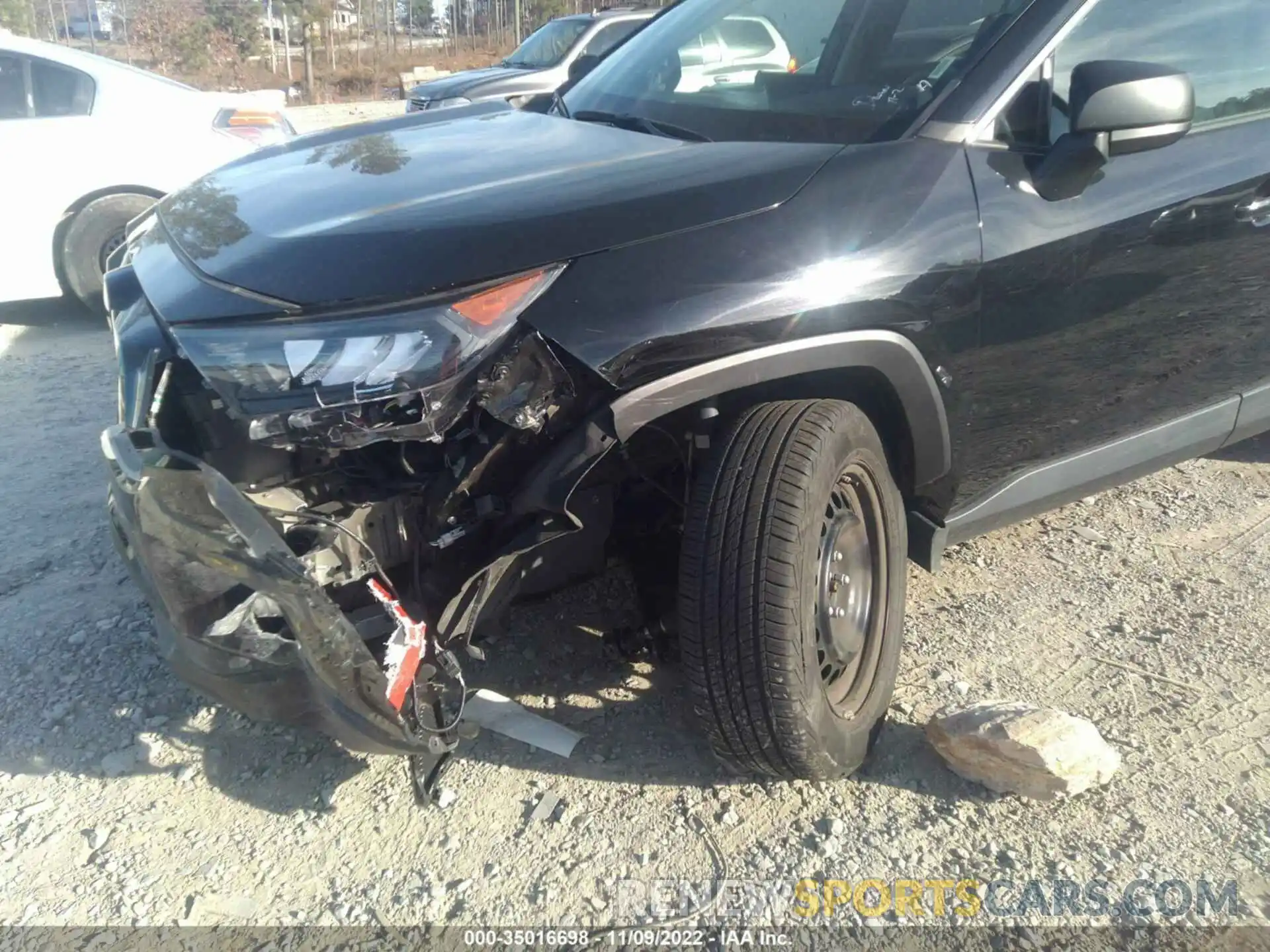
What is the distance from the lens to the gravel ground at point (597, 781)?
2.20m

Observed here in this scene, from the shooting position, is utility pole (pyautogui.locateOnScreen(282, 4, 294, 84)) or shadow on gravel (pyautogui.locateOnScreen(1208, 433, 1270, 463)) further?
utility pole (pyautogui.locateOnScreen(282, 4, 294, 84))

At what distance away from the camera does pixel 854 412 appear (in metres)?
2.31

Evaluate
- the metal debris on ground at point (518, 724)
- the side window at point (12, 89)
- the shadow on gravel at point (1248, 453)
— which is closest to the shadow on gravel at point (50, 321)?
the side window at point (12, 89)

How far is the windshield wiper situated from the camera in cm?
271

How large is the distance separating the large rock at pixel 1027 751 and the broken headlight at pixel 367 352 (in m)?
1.43

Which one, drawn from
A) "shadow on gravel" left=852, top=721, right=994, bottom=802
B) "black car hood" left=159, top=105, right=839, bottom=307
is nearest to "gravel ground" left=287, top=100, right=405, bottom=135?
"black car hood" left=159, top=105, right=839, bottom=307

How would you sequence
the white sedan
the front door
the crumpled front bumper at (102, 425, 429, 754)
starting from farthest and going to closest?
the white sedan
the front door
the crumpled front bumper at (102, 425, 429, 754)

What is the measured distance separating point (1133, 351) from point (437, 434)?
188cm

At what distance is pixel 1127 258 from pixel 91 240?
17.6ft

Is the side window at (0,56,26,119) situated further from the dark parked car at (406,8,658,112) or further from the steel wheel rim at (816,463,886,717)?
the steel wheel rim at (816,463,886,717)

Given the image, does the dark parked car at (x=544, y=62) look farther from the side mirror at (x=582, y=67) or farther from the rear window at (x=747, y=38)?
the rear window at (x=747, y=38)

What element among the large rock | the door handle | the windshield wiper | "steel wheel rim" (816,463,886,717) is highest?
the windshield wiper

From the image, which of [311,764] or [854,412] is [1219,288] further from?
[311,764]

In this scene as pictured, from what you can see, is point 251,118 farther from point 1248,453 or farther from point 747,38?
point 1248,453
